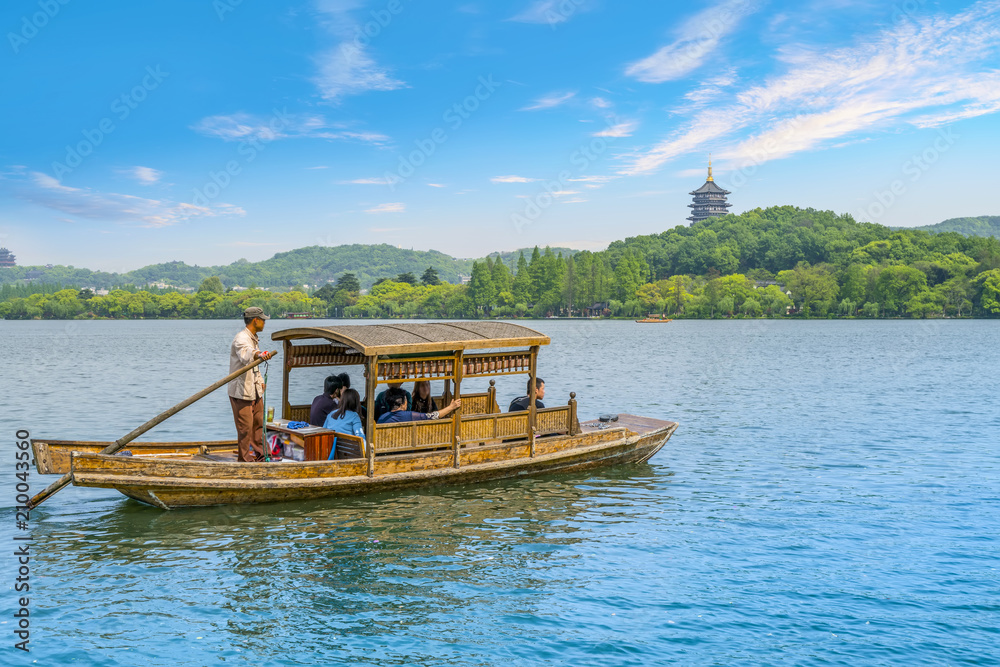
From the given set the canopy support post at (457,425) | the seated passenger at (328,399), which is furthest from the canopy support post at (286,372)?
the canopy support post at (457,425)

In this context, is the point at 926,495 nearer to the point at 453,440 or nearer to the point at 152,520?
the point at 453,440

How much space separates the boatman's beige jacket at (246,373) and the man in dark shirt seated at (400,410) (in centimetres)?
245

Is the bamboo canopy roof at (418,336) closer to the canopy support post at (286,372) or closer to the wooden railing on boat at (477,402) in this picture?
the canopy support post at (286,372)

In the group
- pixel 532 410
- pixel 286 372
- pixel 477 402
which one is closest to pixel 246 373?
A: pixel 286 372

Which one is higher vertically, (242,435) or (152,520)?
(242,435)

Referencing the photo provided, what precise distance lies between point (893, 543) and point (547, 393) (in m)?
22.6

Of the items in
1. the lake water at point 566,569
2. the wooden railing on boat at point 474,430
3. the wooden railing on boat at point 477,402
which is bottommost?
the lake water at point 566,569

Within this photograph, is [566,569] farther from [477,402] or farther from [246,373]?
[477,402]

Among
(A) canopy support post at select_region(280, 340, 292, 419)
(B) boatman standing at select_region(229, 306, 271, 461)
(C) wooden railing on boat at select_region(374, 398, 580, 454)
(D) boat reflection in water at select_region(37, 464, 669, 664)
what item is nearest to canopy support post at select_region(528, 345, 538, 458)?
(C) wooden railing on boat at select_region(374, 398, 580, 454)

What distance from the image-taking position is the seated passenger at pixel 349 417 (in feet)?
46.9

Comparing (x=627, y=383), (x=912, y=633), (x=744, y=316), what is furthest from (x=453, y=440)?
(x=744, y=316)

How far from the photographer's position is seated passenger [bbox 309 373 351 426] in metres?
15.5

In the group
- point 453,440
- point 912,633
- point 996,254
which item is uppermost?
point 996,254

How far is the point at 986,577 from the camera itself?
11.0 metres
